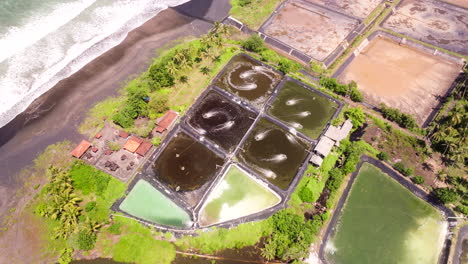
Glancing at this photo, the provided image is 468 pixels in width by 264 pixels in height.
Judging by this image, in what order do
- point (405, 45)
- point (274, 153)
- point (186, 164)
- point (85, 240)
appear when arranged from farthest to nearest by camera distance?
point (405, 45) → point (274, 153) → point (186, 164) → point (85, 240)

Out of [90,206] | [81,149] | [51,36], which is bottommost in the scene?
[90,206]

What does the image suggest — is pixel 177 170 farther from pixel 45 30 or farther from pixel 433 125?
pixel 45 30

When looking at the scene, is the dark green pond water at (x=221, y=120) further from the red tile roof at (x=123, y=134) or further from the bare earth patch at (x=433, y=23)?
the bare earth patch at (x=433, y=23)

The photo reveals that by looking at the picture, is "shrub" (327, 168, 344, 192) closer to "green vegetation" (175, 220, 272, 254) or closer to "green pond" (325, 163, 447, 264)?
"green pond" (325, 163, 447, 264)

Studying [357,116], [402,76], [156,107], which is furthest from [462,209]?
[156,107]

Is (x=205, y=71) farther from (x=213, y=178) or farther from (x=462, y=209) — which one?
(x=462, y=209)

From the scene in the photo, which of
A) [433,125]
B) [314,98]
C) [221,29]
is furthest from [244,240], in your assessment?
[221,29]

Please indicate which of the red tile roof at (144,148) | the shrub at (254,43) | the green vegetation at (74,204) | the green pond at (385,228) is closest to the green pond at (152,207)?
the green vegetation at (74,204)
